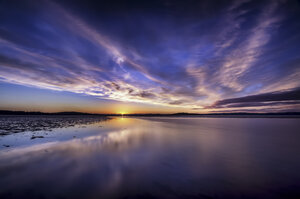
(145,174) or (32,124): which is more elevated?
(32,124)

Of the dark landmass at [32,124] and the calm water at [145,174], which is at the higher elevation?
the dark landmass at [32,124]

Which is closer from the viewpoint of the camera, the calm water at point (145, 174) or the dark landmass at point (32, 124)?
the calm water at point (145, 174)

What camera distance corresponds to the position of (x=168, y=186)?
449 cm

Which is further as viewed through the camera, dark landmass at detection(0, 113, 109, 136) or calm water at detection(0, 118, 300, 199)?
dark landmass at detection(0, 113, 109, 136)

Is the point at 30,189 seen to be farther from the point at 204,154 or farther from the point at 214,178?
the point at 204,154

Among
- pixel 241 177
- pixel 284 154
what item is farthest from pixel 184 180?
pixel 284 154

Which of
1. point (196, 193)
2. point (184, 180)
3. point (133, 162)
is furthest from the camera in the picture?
point (133, 162)

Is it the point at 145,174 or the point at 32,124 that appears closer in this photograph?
the point at 145,174

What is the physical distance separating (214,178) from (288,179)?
3.43 meters

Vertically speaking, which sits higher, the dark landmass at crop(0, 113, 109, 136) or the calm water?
the dark landmass at crop(0, 113, 109, 136)

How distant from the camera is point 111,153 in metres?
7.91

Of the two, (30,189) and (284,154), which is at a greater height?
(284,154)

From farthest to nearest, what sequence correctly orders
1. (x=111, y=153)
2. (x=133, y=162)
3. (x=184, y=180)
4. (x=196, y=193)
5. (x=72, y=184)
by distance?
(x=111, y=153), (x=133, y=162), (x=184, y=180), (x=72, y=184), (x=196, y=193)

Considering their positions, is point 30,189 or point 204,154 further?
point 204,154
